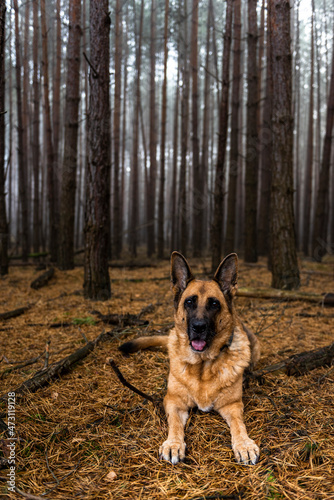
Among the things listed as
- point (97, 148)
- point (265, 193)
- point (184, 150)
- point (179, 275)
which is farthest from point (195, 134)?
point (179, 275)

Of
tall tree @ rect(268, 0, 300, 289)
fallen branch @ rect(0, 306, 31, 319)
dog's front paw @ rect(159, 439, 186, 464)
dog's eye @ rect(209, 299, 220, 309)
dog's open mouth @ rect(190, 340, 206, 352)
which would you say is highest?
tall tree @ rect(268, 0, 300, 289)

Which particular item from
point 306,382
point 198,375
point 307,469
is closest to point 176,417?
point 198,375

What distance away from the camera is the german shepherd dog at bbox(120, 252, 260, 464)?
2.94 meters

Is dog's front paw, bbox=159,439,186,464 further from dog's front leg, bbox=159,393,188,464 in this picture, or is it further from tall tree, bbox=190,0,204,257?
tall tree, bbox=190,0,204,257

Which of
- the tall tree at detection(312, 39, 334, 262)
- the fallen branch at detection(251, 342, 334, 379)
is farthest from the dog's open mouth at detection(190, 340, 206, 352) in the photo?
the tall tree at detection(312, 39, 334, 262)

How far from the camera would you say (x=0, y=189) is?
354 inches

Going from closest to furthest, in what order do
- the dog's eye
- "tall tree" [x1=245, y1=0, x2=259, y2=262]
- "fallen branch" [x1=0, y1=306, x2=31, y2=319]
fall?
the dog's eye < "fallen branch" [x1=0, y1=306, x2=31, y2=319] < "tall tree" [x1=245, y1=0, x2=259, y2=262]

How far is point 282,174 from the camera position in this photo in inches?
287

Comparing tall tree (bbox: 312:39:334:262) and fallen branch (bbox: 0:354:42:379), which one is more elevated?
tall tree (bbox: 312:39:334:262)

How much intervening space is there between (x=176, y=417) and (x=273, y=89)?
674 cm

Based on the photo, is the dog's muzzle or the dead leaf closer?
the dead leaf

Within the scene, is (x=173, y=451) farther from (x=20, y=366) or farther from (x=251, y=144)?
(x=251, y=144)

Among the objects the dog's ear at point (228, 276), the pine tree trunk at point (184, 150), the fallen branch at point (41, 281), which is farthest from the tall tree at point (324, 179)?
the dog's ear at point (228, 276)

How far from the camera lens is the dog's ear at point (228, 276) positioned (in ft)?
10.8
